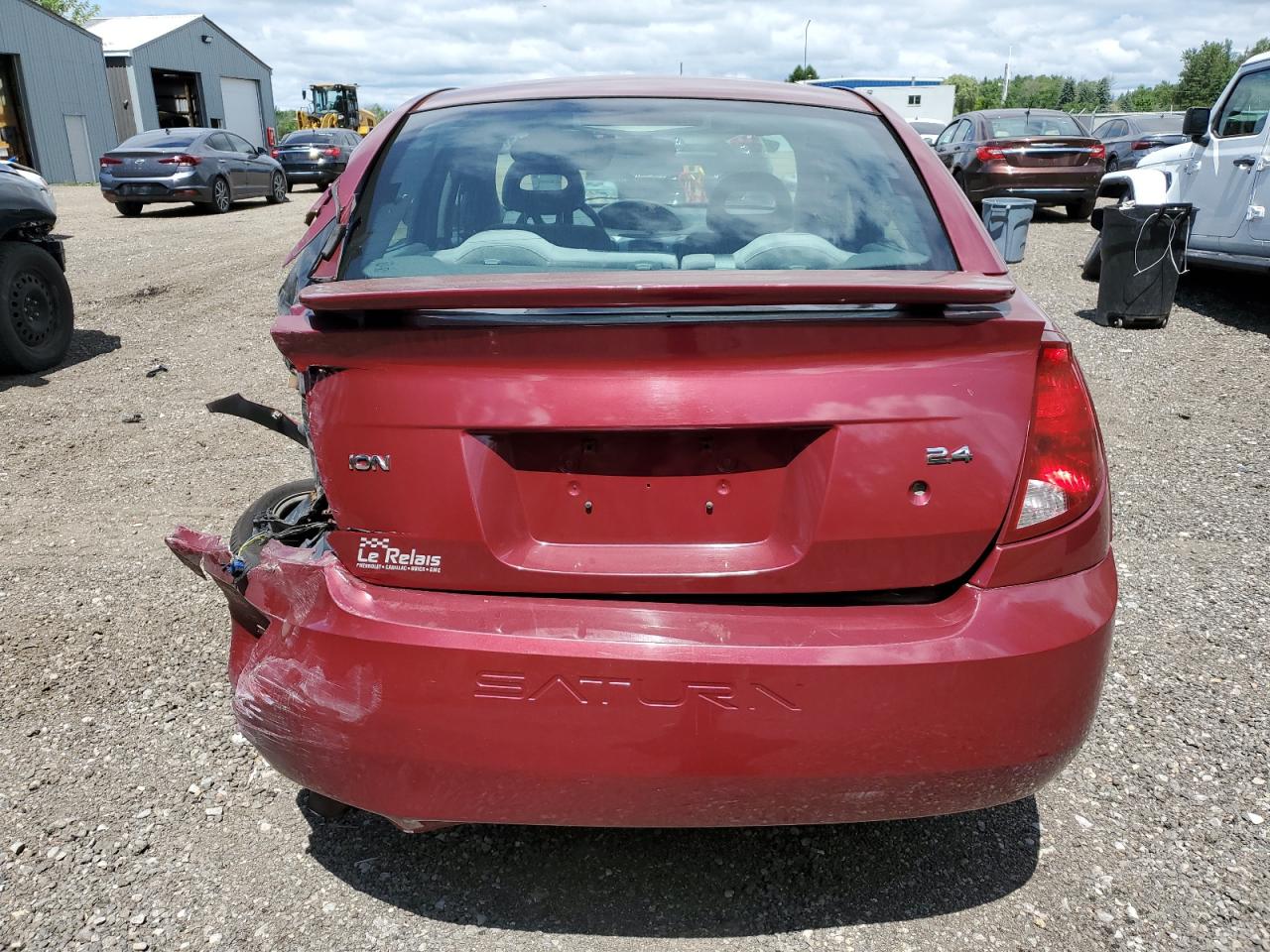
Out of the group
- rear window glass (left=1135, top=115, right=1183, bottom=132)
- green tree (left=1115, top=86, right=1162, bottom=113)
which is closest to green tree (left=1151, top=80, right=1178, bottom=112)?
green tree (left=1115, top=86, right=1162, bottom=113)

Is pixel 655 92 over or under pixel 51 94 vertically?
under

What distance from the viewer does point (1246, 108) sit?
9.07 metres

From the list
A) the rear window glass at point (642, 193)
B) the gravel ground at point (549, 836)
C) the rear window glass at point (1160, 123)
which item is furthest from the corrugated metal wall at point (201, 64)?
the rear window glass at point (642, 193)

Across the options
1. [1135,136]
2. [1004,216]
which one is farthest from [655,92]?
[1135,136]

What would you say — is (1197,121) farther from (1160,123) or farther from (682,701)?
(1160,123)

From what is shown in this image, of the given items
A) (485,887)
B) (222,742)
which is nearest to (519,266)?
(485,887)

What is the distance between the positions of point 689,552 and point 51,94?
40.6 metres

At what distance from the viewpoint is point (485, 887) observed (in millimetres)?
2338

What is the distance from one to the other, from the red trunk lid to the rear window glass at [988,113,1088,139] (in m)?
14.0

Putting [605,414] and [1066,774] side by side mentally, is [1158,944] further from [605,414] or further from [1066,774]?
[605,414]

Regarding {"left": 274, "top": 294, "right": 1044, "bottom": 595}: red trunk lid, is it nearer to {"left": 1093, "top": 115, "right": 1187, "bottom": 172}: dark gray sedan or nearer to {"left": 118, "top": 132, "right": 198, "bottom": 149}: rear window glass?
{"left": 1093, "top": 115, "right": 1187, "bottom": 172}: dark gray sedan

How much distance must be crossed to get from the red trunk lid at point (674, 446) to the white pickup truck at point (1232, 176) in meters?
8.19

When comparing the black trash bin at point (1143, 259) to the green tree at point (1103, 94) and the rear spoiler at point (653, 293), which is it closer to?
the rear spoiler at point (653, 293)

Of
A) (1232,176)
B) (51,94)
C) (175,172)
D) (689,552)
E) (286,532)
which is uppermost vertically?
(51,94)
